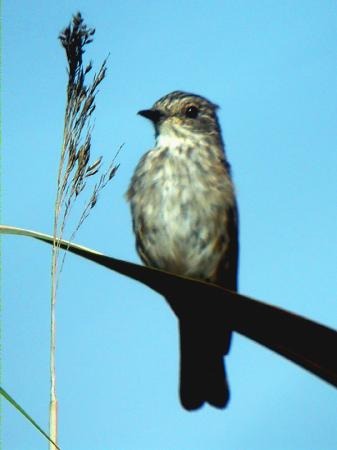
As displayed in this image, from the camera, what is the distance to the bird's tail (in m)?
3.54

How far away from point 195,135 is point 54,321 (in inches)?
90.9

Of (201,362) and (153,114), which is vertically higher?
(153,114)

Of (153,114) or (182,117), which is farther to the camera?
(182,117)

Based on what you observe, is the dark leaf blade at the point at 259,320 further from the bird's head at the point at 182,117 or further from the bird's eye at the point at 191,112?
the bird's eye at the point at 191,112

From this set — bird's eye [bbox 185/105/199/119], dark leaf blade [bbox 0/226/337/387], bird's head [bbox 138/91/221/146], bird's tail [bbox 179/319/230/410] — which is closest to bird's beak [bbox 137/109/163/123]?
bird's head [bbox 138/91/221/146]

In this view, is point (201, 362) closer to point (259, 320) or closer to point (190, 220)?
point (190, 220)

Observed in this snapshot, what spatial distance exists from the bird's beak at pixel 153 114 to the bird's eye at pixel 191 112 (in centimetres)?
17

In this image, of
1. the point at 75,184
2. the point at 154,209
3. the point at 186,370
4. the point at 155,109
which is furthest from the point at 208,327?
the point at 75,184

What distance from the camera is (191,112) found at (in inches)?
160

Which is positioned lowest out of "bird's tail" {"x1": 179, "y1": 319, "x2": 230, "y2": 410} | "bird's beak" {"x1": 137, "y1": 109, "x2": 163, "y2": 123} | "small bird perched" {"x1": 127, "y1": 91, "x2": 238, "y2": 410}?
"bird's tail" {"x1": 179, "y1": 319, "x2": 230, "y2": 410}

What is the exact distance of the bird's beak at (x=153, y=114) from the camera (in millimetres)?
3830

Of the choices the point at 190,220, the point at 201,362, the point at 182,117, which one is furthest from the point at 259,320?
the point at 182,117

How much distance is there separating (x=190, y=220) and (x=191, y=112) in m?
0.82

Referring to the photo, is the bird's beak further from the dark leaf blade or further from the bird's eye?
the dark leaf blade
